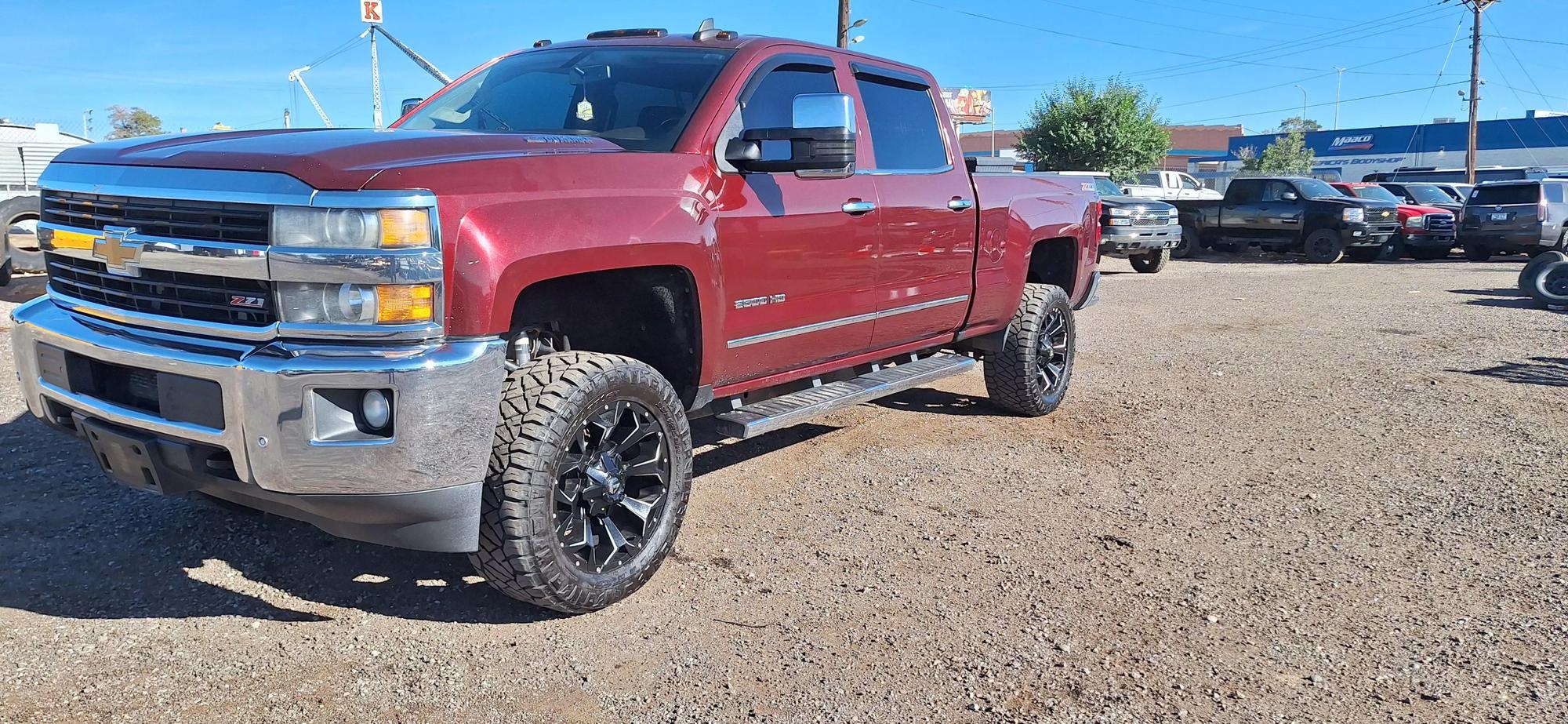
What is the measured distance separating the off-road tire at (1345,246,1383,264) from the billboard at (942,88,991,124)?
135 ft

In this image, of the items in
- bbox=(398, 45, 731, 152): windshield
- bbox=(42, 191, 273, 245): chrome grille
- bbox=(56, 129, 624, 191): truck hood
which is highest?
bbox=(398, 45, 731, 152): windshield

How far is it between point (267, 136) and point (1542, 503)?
526cm

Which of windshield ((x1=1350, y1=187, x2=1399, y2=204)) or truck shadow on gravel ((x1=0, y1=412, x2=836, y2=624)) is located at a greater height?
windshield ((x1=1350, y1=187, x2=1399, y2=204))

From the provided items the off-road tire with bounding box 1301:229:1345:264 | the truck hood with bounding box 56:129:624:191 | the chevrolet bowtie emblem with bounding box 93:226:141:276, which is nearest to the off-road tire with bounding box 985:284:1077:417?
the truck hood with bounding box 56:129:624:191

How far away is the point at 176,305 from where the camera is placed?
3.23 meters

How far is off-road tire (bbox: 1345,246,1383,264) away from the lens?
2136cm

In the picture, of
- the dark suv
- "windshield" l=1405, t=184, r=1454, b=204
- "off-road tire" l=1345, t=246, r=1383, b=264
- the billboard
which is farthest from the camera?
the billboard

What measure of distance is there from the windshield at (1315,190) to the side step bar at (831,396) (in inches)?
694

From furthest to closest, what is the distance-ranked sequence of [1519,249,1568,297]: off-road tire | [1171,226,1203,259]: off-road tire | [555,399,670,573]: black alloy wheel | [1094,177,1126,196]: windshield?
[1171,226,1203,259]: off-road tire
[1094,177,1126,196]: windshield
[1519,249,1568,297]: off-road tire
[555,399,670,573]: black alloy wheel

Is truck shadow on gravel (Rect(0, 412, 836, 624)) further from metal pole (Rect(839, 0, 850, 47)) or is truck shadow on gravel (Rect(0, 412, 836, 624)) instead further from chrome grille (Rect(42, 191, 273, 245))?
metal pole (Rect(839, 0, 850, 47))

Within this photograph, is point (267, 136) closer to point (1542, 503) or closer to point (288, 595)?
point (288, 595)

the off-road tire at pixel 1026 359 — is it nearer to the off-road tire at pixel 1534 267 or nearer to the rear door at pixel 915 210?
the rear door at pixel 915 210

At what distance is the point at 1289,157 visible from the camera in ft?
218

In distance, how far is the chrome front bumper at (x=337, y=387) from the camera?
117 inches
